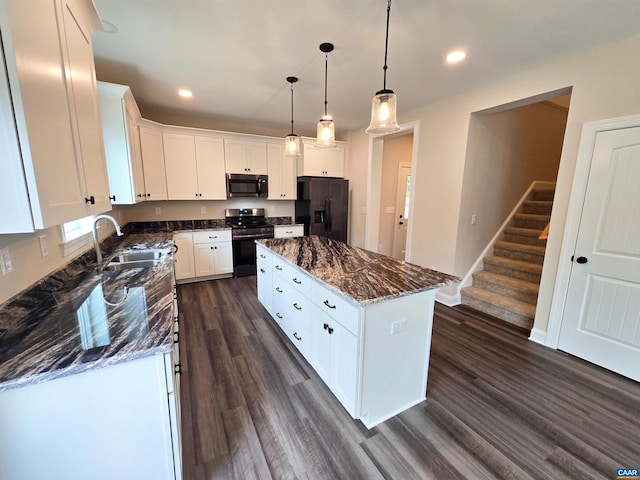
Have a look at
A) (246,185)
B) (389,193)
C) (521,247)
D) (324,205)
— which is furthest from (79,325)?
(389,193)

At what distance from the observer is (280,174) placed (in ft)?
16.0

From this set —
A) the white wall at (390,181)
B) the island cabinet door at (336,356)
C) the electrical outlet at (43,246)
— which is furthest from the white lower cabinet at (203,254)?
the white wall at (390,181)

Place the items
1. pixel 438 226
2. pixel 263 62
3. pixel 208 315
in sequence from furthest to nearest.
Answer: pixel 438 226
pixel 208 315
pixel 263 62

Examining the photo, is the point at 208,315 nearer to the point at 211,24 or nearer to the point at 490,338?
the point at 211,24

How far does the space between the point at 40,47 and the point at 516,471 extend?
2959mm

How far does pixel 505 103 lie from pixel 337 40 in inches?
76.2

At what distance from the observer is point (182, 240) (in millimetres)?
4031

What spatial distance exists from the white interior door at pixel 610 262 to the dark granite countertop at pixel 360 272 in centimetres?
155

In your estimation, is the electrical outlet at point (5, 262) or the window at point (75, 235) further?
the window at point (75, 235)

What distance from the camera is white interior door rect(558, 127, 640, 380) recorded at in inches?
82.6

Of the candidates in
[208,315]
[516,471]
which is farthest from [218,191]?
[516,471]

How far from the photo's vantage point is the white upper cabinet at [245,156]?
4397 millimetres

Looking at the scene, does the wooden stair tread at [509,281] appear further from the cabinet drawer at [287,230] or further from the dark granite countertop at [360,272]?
the cabinet drawer at [287,230]

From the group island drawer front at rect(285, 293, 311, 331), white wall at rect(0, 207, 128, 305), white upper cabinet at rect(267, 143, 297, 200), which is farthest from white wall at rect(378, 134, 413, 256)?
white wall at rect(0, 207, 128, 305)
